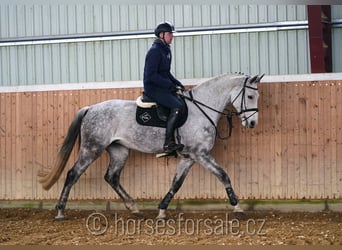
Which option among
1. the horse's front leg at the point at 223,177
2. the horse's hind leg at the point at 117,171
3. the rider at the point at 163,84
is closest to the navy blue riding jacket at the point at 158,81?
the rider at the point at 163,84

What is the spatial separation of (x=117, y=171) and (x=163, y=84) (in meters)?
1.51

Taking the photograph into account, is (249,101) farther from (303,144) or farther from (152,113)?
(152,113)

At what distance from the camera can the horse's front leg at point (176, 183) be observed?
938 cm

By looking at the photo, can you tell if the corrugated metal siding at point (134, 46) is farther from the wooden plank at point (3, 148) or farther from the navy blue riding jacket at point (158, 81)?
the navy blue riding jacket at point (158, 81)

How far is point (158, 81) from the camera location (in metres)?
9.17

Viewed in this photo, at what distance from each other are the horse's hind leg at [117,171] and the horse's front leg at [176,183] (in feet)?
1.73

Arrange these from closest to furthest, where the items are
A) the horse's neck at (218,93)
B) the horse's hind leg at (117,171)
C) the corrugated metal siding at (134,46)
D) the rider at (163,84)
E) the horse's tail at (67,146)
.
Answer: the rider at (163,84) < the horse's neck at (218,93) < the horse's hind leg at (117,171) < the horse's tail at (67,146) < the corrugated metal siding at (134,46)

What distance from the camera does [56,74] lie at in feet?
40.3

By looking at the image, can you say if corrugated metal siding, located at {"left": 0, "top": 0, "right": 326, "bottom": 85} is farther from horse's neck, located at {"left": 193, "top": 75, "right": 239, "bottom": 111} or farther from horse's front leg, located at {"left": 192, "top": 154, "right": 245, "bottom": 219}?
horse's front leg, located at {"left": 192, "top": 154, "right": 245, "bottom": 219}

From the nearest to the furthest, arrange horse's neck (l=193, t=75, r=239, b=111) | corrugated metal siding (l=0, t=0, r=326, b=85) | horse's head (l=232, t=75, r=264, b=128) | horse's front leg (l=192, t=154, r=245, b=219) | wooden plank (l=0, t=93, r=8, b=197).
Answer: horse's front leg (l=192, t=154, r=245, b=219) < horse's head (l=232, t=75, r=264, b=128) < horse's neck (l=193, t=75, r=239, b=111) < wooden plank (l=0, t=93, r=8, b=197) < corrugated metal siding (l=0, t=0, r=326, b=85)

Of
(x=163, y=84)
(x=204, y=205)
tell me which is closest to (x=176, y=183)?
(x=204, y=205)

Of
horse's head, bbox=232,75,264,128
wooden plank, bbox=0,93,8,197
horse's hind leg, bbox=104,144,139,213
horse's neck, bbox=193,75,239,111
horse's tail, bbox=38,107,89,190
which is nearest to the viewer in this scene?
horse's head, bbox=232,75,264,128

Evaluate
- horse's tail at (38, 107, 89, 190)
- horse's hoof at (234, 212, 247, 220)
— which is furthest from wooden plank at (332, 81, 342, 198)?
horse's tail at (38, 107, 89, 190)

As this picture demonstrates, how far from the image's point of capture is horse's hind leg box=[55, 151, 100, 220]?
969cm
